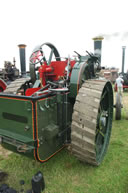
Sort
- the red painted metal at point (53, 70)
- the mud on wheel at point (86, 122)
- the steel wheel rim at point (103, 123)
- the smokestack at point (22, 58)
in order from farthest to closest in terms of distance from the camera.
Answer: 1. the smokestack at point (22, 58)
2. the red painted metal at point (53, 70)
3. the steel wheel rim at point (103, 123)
4. the mud on wheel at point (86, 122)

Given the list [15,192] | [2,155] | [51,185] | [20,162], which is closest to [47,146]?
[51,185]

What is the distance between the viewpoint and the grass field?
7.52 feet

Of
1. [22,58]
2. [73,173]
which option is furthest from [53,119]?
[22,58]

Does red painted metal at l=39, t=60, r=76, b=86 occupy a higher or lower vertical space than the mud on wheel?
higher

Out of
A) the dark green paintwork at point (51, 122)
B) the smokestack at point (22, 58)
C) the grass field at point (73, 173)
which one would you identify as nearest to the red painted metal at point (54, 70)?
the dark green paintwork at point (51, 122)

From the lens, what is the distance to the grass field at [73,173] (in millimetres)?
2293

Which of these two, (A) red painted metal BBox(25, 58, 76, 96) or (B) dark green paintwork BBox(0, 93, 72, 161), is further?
(A) red painted metal BBox(25, 58, 76, 96)

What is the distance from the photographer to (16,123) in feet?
7.44

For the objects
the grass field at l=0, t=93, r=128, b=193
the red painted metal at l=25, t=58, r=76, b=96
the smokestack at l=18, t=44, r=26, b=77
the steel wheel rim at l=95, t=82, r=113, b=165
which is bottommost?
the grass field at l=0, t=93, r=128, b=193

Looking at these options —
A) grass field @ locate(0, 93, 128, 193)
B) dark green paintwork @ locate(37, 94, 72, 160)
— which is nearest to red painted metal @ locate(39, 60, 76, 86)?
dark green paintwork @ locate(37, 94, 72, 160)

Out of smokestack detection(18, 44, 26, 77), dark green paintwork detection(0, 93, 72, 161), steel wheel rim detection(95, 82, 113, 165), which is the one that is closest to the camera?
dark green paintwork detection(0, 93, 72, 161)

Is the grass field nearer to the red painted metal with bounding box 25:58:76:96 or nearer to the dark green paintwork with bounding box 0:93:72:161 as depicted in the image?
the dark green paintwork with bounding box 0:93:72:161

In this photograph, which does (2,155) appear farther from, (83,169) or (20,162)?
(83,169)

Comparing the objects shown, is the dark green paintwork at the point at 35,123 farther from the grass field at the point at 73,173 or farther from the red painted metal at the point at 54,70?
the red painted metal at the point at 54,70
